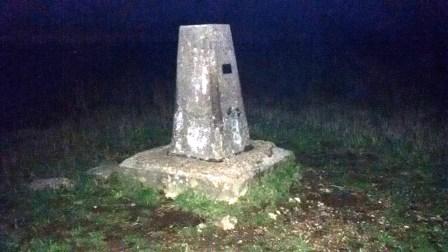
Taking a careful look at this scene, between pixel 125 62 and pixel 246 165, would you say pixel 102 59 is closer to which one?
pixel 125 62

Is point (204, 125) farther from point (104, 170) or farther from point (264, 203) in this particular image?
point (104, 170)

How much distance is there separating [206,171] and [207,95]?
0.93 m

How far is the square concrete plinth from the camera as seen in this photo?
5.58 m

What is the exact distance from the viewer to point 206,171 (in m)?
5.71

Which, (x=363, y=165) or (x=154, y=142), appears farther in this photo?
(x=154, y=142)

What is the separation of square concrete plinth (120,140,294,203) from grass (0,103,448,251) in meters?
0.11

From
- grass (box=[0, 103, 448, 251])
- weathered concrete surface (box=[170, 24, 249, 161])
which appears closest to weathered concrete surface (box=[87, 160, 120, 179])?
grass (box=[0, 103, 448, 251])

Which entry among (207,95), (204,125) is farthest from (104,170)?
(207,95)

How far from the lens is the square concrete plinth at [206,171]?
5.58 m

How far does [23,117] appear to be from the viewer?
485 inches

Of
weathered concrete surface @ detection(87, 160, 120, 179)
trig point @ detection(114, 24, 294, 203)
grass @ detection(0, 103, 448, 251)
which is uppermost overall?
trig point @ detection(114, 24, 294, 203)

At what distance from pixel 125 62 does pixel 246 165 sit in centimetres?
1545

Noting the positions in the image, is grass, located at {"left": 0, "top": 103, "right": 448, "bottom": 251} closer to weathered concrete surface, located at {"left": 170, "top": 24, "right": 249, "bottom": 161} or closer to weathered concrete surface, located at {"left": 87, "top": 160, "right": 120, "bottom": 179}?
weathered concrete surface, located at {"left": 87, "top": 160, "right": 120, "bottom": 179}

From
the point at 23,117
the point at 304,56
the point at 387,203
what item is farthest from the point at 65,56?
the point at 387,203
